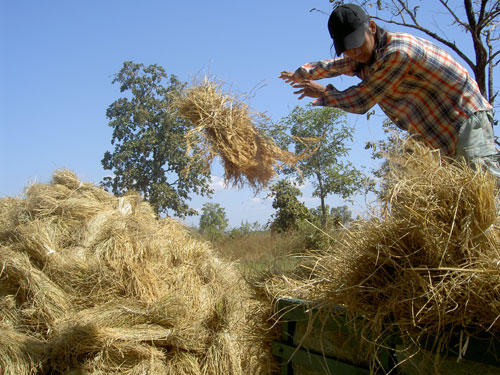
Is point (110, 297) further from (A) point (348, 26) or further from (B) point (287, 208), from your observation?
(B) point (287, 208)

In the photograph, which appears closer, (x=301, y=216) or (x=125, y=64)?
(x=301, y=216)

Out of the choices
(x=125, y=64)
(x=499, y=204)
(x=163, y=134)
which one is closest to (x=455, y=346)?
(x=499, y=204)

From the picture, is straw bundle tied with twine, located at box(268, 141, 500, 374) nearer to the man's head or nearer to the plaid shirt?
the plaid shirt

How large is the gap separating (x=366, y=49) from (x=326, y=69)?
0.52 metres

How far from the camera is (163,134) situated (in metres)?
15.3

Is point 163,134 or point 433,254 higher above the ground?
point 163,134

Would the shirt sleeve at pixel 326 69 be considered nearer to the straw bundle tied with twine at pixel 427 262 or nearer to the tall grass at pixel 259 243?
the straw bundle tied with twine at pixel 427 262

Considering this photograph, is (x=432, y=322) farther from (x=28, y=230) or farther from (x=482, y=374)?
(x=28, y=230)

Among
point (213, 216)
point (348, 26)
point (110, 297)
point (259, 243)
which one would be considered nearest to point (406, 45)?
point (348, 26)

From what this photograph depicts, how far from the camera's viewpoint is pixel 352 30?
8.02 feet

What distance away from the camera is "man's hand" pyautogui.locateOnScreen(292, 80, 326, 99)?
121 inches

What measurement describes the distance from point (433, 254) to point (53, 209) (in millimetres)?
4395

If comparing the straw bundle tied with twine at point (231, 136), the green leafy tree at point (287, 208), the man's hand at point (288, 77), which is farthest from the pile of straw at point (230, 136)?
the green leafy tree at point (287, 208)

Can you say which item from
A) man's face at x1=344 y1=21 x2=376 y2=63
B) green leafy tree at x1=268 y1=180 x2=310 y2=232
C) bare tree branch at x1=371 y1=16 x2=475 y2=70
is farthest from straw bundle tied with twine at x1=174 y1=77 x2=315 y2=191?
green leafy tree at x1=268 y1=180 x2=310 y2=232
